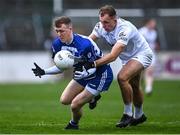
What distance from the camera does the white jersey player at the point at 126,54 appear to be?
46.2ft

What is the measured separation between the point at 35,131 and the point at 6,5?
24583 millimetres

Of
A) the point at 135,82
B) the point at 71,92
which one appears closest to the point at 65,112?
the point at 135,82

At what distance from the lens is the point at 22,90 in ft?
90.3

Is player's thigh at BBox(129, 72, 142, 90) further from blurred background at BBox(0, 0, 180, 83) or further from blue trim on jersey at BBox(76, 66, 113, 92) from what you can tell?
blurred background at BBox(0, 0, 180, 83)

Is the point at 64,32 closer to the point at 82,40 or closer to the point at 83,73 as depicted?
the point at 82,40

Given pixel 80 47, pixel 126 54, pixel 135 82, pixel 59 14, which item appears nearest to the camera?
pixel 80 47

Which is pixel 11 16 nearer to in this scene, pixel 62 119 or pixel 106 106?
pixel 106 106

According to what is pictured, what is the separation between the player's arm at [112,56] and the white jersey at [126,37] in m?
0.10

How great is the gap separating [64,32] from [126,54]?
1632 mm

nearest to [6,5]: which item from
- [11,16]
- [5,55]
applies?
[11,16]

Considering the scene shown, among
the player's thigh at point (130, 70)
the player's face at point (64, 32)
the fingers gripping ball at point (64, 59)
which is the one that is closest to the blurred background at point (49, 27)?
the player's thigh at point (130, 70)

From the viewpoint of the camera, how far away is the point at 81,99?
13.8 m

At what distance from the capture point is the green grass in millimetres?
14031

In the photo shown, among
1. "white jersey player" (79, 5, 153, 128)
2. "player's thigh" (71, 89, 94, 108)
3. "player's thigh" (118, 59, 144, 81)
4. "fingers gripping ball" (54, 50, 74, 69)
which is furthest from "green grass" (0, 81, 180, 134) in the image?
"fingers gripping ball" (54, 50, 74, 69)
